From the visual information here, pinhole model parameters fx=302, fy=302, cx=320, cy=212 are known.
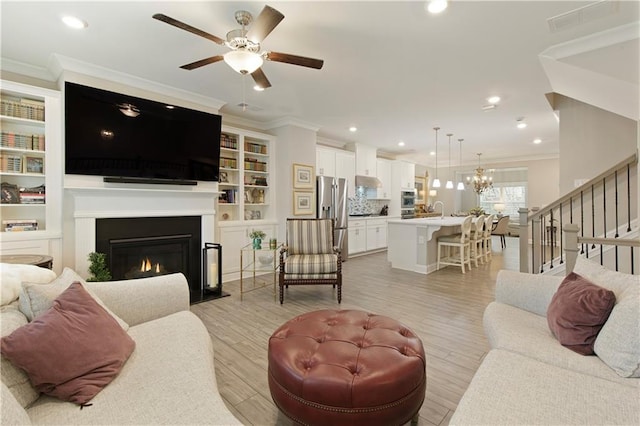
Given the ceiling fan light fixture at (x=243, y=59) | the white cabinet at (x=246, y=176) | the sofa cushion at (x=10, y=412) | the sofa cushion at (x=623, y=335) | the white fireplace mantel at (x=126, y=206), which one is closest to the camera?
the sofa cushion at (x=10, y=412)

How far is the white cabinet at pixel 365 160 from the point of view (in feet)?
23.4

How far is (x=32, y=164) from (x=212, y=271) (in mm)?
2226

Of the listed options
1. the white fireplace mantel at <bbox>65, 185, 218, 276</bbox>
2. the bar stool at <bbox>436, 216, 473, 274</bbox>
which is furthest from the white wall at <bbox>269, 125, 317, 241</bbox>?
the bar stool at <bbox>436, 216, 473, 274</bbox>

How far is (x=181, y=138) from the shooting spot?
3.83 metres

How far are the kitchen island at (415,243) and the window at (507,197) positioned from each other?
542cm

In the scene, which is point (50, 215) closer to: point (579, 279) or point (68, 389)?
point (68, 389)

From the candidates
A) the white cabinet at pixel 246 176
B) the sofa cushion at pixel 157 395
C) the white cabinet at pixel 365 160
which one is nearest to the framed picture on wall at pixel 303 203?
the white cabinet at pixel 246 176

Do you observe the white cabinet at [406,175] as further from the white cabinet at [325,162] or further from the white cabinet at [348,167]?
the white cabinet at [325,162]

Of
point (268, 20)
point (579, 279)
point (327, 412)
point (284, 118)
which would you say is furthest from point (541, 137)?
point (327, 412)

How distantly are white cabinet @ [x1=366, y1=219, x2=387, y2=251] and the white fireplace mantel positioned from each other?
4021 mm

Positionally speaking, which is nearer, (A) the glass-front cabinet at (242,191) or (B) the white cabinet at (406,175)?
(A) the glass-front cabinet at (242,191)

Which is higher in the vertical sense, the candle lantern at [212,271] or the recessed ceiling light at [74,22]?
the recessed ceiling light at [74,22]

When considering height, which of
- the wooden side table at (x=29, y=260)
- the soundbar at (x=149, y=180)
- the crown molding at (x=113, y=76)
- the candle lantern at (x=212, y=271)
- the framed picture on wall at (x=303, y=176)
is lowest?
the candle lantern at (x=212, y=271)

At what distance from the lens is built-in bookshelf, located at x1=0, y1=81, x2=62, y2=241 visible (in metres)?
3.08
